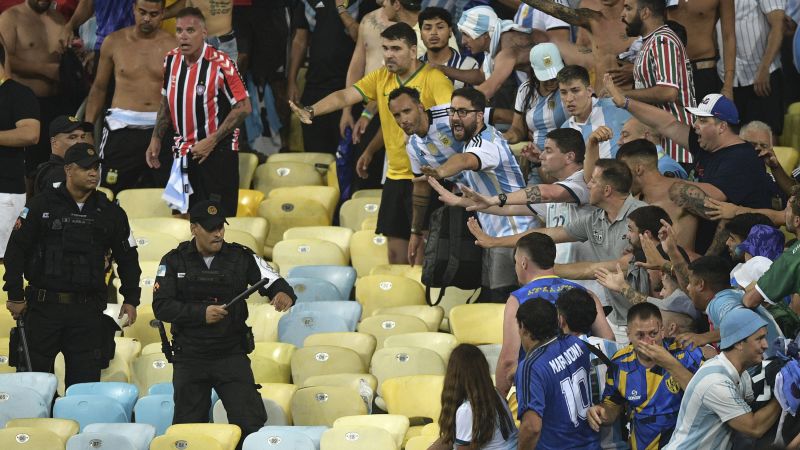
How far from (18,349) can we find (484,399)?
3.56 m

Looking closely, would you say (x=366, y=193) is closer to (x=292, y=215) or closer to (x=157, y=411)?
(x=292, y=215)

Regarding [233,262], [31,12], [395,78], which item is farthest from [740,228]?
[31,12]

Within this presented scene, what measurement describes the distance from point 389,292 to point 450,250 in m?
0.76

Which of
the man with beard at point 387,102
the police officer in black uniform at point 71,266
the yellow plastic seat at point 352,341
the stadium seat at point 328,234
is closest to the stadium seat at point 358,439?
the yellow plastic seat at point 352,341

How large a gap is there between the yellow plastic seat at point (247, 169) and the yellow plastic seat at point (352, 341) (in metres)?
3.30

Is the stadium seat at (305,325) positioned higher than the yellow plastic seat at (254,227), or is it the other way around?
the yellow plastic seat at (254,227)

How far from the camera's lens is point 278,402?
8.66 meters

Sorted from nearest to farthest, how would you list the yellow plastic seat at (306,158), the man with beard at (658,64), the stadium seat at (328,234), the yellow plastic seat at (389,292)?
the man with beard at (658,64) < the yellow plastic seat at (389,292) < the stadium seat at (328,234) < the yellow plastic seat at (306,158)

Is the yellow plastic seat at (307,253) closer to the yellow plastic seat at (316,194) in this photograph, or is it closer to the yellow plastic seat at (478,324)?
the yellow plastic seat at (316,194)

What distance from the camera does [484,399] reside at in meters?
6.57

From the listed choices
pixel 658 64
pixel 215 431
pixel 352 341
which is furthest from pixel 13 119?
pixel 658 64

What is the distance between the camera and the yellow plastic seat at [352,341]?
920 centimetres

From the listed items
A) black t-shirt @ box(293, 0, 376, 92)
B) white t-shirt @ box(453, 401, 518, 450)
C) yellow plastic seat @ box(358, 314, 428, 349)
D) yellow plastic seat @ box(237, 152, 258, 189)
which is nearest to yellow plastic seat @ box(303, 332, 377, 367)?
yellow plastic seat @ box(358, 314, 428, 349)

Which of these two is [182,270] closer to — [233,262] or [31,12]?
[233,262]
